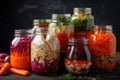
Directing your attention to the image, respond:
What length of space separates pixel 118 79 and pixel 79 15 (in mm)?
265

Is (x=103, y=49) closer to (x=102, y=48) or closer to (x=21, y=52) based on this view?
(x=102, y=48)

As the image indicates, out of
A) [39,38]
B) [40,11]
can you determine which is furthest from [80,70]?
[40,11]

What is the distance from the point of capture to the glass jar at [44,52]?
87cm

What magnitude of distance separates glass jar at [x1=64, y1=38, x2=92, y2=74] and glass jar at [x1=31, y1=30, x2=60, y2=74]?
0.04 metres

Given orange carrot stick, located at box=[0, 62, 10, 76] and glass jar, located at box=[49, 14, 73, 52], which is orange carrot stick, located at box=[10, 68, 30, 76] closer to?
orange carrot stick, located at box=[0, 62, 10, 76]

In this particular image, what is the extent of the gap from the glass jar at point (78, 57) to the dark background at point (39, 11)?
3.63ft

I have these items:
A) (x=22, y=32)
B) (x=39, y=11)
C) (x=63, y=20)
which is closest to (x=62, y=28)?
(x=63, y=20)

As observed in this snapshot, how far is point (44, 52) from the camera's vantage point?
87 cm

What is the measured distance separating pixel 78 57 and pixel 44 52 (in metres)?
0.11

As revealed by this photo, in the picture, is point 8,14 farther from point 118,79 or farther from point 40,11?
point 118,79

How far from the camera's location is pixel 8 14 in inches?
77.3

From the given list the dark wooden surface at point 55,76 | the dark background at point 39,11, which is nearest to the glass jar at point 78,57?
the dark wooden surface at point 55,76

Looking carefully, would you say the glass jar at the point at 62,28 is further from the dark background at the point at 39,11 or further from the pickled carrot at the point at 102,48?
the dark background at the point at 39,11

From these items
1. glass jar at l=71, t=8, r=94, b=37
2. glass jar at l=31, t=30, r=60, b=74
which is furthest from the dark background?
glass jar at l=31, t=30, r=60, b=74
